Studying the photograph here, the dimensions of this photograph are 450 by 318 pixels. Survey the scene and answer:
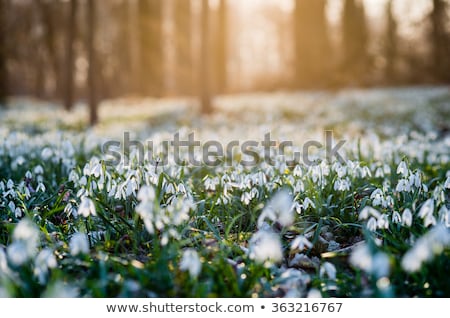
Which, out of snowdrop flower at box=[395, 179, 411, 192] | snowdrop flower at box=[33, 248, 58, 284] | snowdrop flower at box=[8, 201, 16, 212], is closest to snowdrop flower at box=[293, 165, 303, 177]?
snowdrop flower at box=[395, 179, 411, 192]

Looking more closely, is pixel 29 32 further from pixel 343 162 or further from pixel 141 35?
pixel 343 162

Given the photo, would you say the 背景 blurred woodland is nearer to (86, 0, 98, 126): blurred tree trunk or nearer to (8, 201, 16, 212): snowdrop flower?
(86, 0, 98, 126): blurred tree trunk

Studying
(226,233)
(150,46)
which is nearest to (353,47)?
(150,46)

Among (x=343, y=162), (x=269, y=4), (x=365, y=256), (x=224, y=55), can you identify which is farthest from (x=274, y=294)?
(x=269, y=4)

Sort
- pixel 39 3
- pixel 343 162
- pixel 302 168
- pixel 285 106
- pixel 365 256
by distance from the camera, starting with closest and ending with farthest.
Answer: pixel 365 256
pixel 302 168
pixel 343 162
pixel 285 106
pixel 39 3

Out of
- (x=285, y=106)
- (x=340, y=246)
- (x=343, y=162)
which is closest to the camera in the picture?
A: (x=340, y=246)

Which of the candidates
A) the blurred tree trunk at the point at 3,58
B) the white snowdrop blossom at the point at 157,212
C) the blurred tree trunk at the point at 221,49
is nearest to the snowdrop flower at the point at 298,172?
the white snowdrop blossom at the point at 157,212
